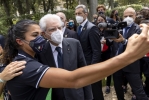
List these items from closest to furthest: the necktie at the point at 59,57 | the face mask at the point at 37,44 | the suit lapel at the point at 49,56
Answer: the face mask at the point at 37,44 < the suit lapel at the point at 49,56 < the necktie at the point at 59,57

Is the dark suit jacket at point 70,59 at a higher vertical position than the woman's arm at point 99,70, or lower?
lower

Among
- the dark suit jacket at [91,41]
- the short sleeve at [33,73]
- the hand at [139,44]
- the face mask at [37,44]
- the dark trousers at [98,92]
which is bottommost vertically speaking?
the dark trousers at [98,92]

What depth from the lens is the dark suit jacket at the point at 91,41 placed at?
3596 millimetres

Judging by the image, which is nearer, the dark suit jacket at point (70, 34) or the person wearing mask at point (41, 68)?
the person wearing mask at point (41, 68)

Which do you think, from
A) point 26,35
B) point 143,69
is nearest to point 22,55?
point 26,35

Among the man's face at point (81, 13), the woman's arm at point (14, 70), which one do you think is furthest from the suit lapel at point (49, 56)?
the man's face at point (81, 13)

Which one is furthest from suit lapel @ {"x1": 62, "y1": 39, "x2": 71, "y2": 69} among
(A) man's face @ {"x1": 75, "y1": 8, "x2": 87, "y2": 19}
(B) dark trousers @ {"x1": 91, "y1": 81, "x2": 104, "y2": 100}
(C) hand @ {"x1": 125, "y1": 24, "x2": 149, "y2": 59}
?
(B) dark trousers @ {"x1": 91, "y1": 81, "x2": 104, "y2": 100}

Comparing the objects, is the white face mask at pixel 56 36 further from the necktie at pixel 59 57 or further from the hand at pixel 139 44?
the hand at pixel 139 44

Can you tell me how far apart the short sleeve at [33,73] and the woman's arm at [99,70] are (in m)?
0.03

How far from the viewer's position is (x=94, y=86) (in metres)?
4.14

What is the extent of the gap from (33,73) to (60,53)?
1.03m

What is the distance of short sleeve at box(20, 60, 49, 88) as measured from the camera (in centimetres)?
140

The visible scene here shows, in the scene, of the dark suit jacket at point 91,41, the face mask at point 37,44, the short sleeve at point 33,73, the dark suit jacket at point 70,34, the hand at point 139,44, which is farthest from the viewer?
the dark suit jacket at point 70,34

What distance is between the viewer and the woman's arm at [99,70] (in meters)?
1.05
